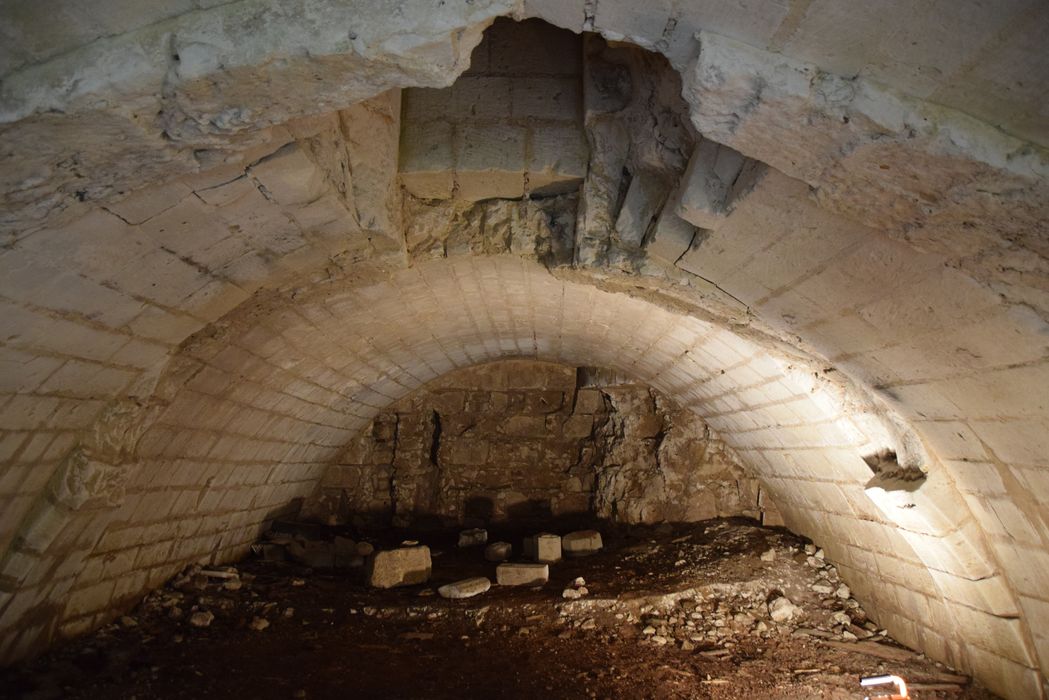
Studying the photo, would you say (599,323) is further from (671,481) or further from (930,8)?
(930,8)

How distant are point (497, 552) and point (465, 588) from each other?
112cm

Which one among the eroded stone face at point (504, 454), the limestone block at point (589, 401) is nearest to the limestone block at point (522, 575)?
the eroded stone face at point (504, 454)

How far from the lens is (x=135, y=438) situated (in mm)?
3830

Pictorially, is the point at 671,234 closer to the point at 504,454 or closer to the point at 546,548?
the point at 546,548

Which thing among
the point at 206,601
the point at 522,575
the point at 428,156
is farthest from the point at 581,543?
the point at 428,156

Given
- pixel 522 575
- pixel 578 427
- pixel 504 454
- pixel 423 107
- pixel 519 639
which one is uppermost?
pixel 423 107

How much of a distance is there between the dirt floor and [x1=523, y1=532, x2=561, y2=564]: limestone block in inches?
8.6

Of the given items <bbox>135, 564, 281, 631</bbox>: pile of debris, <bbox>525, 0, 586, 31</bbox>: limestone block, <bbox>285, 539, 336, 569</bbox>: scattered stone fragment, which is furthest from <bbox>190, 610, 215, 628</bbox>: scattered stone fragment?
<bbox>525, 0, 586, 31</bbox>: limestone block

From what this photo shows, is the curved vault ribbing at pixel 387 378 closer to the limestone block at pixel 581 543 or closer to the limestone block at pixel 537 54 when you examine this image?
the limestone block at pixel 537 54

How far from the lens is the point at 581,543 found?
6848mm

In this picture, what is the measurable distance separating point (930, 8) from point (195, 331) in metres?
3.43

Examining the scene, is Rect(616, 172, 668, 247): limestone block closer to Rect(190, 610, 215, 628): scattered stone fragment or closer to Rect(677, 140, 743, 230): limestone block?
Rect(677, 140, 743, 230): limestone block

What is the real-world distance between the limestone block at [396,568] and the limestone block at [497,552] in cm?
77

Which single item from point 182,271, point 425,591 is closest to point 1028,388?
point 182,271
